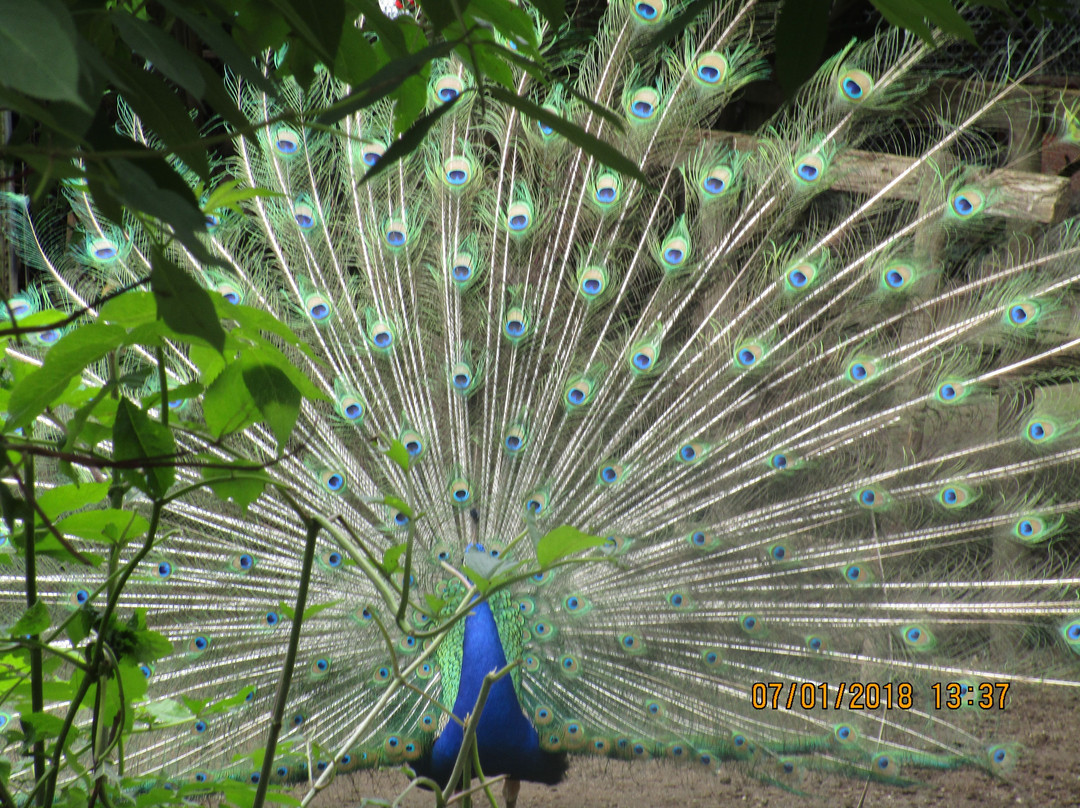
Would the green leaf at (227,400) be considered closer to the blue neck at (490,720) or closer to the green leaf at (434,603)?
the green leaf at (434,603)

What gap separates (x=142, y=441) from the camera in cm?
42

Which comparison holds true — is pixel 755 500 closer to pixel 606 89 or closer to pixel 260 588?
pixel 606 89

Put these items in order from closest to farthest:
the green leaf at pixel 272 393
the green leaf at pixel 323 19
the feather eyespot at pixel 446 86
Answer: the green leaf at pixel 323 19 < the green leaf at pixel 272 393 < the feather eyespot at pixel 446 86

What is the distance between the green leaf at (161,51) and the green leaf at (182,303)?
55 millimetres

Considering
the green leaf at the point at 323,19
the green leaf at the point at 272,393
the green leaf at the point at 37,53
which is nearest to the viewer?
the green leaf at the point at 37,53

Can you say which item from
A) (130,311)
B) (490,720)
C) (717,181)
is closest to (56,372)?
(130,311)

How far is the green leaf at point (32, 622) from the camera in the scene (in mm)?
450

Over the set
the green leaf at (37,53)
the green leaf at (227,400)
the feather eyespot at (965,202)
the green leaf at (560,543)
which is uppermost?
the feather eyespot at (965,202)

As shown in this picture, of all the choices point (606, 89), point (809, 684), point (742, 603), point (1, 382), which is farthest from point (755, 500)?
point (1, 382)

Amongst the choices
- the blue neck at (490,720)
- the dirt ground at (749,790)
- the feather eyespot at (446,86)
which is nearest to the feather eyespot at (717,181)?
the feather eyespot at (446,86)

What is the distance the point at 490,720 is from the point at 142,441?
207 centimetres

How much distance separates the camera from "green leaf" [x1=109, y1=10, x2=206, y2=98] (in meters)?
0.26
